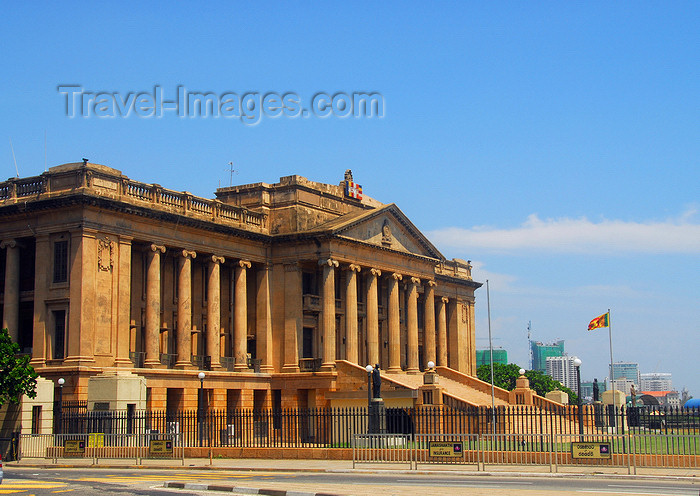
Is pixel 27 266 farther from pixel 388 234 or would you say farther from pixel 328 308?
pixel 388 234

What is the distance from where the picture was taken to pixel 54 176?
53.7 metres

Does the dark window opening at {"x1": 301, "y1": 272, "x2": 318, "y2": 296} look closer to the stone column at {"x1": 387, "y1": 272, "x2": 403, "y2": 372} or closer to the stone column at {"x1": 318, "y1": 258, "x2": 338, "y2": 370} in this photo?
the stone column at {"x1": 318, "y1": 258, "x2": 338, "y2": 370}

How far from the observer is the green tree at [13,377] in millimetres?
Result: 44781

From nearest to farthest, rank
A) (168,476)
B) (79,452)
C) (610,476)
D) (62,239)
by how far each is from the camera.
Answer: (610,476)
(168,476)
(79,452)
(62,239)

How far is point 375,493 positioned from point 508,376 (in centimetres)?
10284

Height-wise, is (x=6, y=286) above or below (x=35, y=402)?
above

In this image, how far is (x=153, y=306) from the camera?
184 ft

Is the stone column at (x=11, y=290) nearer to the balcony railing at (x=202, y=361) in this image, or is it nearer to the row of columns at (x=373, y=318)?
the balcony railing at (x=202, y=361)

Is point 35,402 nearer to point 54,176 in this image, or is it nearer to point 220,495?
point 54,176

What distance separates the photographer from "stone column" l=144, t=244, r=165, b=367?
55562 millimetres

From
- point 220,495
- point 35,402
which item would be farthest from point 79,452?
point 220,495

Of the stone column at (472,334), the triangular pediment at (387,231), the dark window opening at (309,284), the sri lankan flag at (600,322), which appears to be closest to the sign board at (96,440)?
the triangular pediment at (387,231)

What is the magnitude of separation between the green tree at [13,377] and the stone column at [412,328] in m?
32.8

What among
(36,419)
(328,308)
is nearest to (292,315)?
(328,308)
